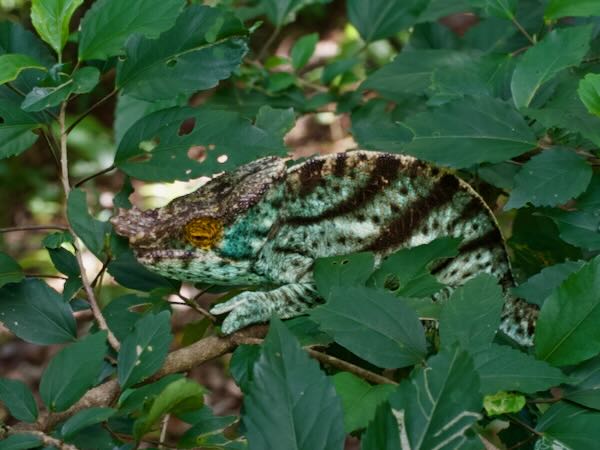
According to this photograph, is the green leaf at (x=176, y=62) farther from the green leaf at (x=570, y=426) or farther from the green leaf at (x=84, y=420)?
the green leaf at (x=570, y=426)

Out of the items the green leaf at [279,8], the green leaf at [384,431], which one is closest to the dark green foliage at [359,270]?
the green leaf at [384,431]

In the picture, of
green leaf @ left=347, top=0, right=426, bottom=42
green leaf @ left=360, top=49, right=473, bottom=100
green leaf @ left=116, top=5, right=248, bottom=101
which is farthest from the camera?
green leaf @ left=347, top=0, right=426, bottom=42

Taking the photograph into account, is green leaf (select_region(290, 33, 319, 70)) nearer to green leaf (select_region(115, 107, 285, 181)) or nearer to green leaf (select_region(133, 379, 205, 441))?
green leaf (select_region(115, 107, 285, 181))

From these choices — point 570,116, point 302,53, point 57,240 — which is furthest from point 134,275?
point 302,53

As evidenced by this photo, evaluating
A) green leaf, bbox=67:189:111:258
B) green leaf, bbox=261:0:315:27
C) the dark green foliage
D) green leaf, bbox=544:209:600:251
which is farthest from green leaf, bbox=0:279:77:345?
green leaf, bbox=261:0:315:27

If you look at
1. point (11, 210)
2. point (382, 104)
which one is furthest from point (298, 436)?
point (11, 210)

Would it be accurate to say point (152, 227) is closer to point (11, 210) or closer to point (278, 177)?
point (278, 177)
